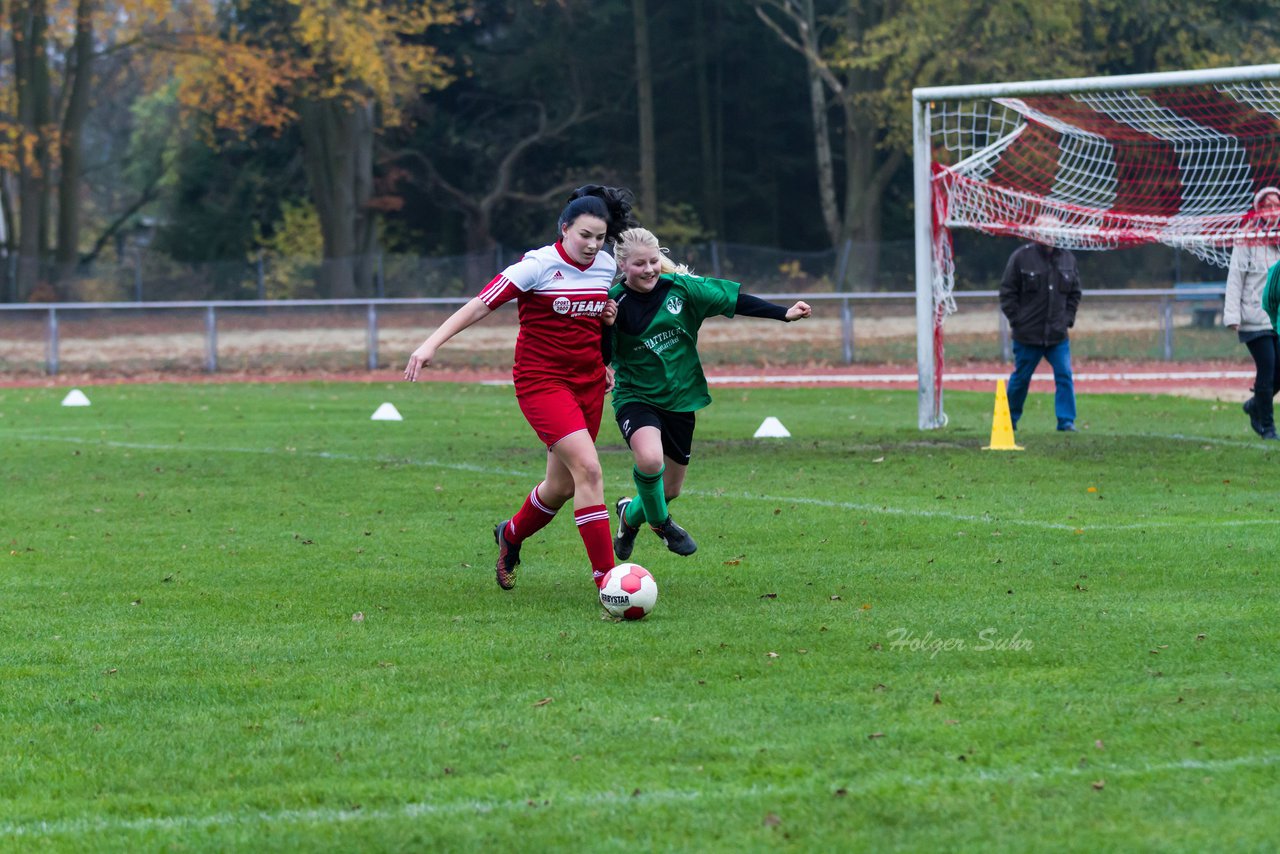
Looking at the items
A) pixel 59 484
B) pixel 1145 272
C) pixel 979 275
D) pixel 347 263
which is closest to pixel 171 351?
pixel 347 263

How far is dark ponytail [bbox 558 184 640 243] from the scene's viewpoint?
7121 mm

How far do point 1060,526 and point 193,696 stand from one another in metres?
5.31

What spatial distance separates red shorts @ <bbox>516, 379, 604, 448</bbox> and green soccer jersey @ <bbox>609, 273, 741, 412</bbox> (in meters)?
0.48

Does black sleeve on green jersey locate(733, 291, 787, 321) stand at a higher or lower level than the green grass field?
higher

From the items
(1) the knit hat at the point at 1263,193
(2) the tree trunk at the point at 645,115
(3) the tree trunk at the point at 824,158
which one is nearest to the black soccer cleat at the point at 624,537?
(1) the knit hat at the point at 1263,193

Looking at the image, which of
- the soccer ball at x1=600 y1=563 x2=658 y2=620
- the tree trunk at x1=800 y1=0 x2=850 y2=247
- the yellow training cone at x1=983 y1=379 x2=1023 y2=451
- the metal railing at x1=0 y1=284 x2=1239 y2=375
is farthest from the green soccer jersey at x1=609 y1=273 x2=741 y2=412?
the tree trunk at x1=800 y1=0 x2=850 y2=247

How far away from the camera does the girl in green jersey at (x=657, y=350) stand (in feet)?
25.1

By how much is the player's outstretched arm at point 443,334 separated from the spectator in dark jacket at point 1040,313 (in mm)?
8616

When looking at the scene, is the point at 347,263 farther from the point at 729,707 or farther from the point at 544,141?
the point at 729,707

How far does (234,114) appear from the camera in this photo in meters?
35.0

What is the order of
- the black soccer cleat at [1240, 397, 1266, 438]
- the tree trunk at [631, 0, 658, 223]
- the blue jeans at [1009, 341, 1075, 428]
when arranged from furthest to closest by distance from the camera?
the tree trunk at [631, 0, 658, 223] → the blue jeans at [1009, 341, 1075, 428] → the black soccer cleat at [1240, 397, 1266, 438]

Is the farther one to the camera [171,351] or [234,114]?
[234,114]

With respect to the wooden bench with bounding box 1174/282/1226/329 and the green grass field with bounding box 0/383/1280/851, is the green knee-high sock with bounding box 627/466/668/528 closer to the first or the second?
the green grass field with bounding box 0/383/1280/851
